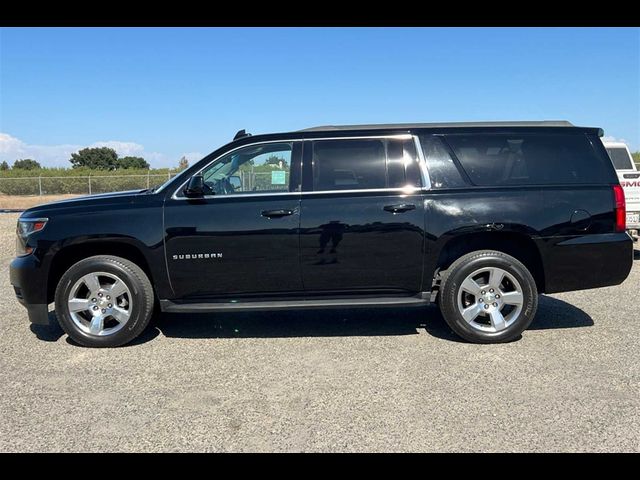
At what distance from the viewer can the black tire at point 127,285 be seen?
4641 mm

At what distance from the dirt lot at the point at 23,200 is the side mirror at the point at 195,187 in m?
26.6

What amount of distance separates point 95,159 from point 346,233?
80093mm

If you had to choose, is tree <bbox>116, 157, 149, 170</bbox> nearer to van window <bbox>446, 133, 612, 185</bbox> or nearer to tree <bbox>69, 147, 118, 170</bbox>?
tree <bbox>69, 147, 118, 170</bbox>

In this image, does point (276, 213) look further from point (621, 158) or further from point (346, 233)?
point (621, 158)

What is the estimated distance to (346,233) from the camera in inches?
181

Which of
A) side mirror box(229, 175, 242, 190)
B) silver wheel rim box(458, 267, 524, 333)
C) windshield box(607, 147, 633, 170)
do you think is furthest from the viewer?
windshield box(607, 147, 633, 170)

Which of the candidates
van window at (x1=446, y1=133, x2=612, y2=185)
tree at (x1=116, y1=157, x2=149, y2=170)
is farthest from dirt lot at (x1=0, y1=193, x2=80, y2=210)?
tree at (x1=116, y1=157, x2=149, y2=170)

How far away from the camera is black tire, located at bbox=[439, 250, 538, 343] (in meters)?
4.66

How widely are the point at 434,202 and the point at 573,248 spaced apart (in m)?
1.35

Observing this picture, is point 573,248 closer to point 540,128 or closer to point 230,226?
point 540,128

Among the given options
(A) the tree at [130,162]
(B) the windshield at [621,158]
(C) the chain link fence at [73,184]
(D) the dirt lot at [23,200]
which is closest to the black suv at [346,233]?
(B) the windshield at [621,158]

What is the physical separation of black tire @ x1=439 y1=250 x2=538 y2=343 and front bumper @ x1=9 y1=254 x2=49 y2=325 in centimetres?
370

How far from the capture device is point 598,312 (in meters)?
5.69
